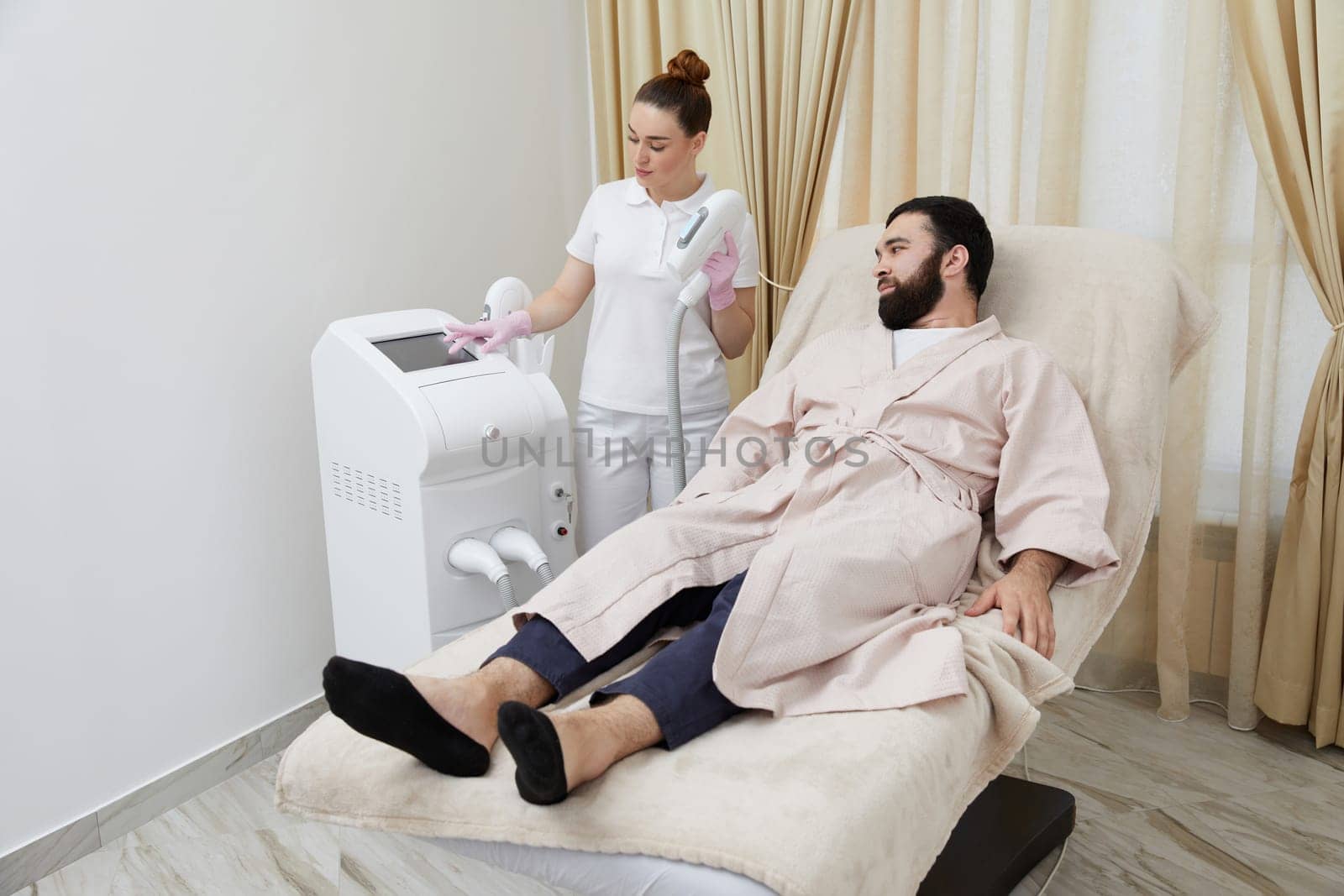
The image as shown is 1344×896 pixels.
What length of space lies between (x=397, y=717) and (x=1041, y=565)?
0.90 m

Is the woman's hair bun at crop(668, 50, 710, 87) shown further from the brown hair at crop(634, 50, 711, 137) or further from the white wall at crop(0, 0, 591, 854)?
the white wall at crop(0, 0, 591, 854)

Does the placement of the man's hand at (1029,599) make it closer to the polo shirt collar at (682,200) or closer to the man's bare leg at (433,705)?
the man's bare leg at (433,705)

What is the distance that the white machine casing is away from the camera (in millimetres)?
1792

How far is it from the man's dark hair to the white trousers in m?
0.58

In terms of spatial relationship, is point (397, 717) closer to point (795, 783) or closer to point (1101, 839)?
point (795, 783)

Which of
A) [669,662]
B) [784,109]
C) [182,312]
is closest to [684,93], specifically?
[784,109]

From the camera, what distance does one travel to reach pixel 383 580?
195 cm

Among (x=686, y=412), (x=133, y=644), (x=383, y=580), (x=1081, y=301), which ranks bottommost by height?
(x=133, y=644)

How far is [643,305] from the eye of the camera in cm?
210

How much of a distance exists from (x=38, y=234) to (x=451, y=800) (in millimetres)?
1259

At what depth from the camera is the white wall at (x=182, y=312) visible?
1817 mm

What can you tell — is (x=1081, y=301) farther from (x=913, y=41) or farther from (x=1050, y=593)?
(x=913, y=41)

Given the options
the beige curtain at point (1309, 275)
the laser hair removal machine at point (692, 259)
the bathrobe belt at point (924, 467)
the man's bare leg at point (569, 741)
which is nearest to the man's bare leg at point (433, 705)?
the man's bare leg at point (569, 741)

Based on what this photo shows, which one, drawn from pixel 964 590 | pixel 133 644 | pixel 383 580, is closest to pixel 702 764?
pixel 964 590
